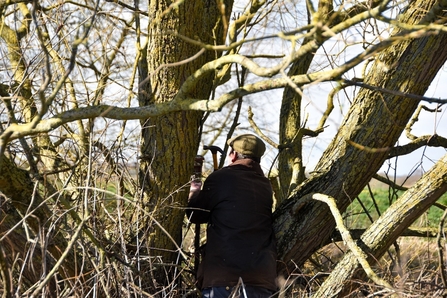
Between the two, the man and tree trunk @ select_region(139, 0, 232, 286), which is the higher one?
tree trunk @ select_region(139, 0, 232, 286)

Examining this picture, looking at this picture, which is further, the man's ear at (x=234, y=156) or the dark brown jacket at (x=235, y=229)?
the man's ear at (x=234, y=156)

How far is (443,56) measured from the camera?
426cm

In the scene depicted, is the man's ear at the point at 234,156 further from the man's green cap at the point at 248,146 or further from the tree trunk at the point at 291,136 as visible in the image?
the tree trunk at the point at 291,136

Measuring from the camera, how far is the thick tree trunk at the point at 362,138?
14.0 feet

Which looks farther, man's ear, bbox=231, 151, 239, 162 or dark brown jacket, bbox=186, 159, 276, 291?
man's ear, bbox=231, 151, 239, 162

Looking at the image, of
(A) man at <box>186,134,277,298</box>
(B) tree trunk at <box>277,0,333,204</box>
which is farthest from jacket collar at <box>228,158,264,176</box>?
(B) tree trunk at <box>277,0,333,204</box>

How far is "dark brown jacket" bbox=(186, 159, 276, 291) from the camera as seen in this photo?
4680 mm

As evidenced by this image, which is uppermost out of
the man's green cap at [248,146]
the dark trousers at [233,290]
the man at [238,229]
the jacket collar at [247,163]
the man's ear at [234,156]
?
the man's green cap at [248,146]

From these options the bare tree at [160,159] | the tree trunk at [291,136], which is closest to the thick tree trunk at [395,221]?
the bare tree at [160,159]

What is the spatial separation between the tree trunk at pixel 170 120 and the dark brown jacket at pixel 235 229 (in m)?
0.21

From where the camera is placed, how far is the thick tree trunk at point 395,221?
427cm

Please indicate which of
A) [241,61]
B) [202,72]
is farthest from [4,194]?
[241,61]

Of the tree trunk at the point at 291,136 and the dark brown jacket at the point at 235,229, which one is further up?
the tree trunk at the point at 291,136

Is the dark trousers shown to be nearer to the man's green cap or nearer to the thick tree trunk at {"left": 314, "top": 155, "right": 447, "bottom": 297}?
the thick tree trunk at {"left": 314, "top": 155, "right": 447, "bottom": 297}
